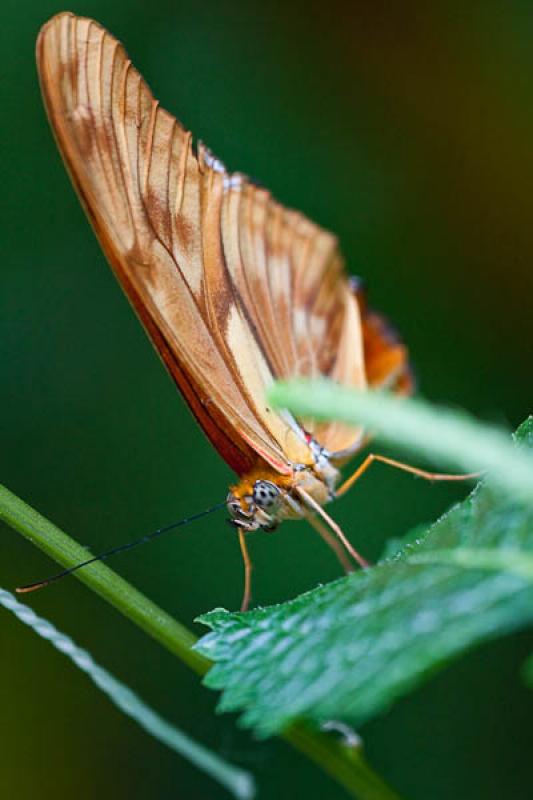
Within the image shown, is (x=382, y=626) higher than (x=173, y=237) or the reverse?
the reverse

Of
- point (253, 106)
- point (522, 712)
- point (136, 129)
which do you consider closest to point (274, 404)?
point (136, 129)

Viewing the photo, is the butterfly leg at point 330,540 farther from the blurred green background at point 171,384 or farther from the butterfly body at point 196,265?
the blurred green background at point 171,384

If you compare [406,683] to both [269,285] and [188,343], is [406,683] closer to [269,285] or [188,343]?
[188,343]

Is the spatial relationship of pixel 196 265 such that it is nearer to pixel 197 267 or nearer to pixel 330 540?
pixel 197 267

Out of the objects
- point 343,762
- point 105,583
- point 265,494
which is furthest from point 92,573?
point 265,494

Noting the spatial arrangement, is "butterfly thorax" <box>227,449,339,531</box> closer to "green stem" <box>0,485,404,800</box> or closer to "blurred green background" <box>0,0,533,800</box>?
"green stem" <box>0,485,404,800</box>

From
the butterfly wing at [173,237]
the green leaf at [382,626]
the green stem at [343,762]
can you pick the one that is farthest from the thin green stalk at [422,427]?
the butterfly wing at [173,237]

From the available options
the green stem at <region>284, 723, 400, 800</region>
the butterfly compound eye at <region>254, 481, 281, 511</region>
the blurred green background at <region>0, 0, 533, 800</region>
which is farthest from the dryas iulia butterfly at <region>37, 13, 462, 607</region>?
the blurred green background at <region>0, 0, 533, 800</region>
